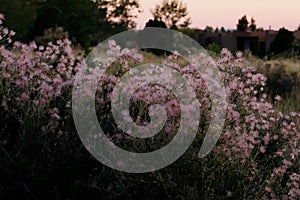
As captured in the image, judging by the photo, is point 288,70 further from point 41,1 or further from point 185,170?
point 41,1

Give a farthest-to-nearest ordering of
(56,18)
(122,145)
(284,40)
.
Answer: (56,18) → (284,40) → (122,145)

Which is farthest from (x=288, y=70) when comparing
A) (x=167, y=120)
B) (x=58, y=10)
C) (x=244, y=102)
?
(x=58, y=10)

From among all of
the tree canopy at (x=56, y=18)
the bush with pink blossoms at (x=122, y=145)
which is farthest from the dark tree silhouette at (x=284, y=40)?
the bush with pink blossoms at (x=122, y=145)

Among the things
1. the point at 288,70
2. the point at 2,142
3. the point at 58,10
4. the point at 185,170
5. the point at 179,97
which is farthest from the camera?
the point at 58,10

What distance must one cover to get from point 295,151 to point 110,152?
129 centimetres

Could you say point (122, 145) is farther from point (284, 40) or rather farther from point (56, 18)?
point (56, 18)

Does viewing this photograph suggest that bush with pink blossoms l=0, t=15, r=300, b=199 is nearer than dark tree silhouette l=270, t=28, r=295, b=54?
Yes

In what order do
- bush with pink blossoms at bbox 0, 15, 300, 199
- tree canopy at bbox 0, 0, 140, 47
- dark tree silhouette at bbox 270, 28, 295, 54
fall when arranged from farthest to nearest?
tree canopy at bbox 0, 0, 140, 47 < dark tree silhouette at bbox 270, 28, 295, 54 < bush with pink blossoms at bbox 0, 15, 300, 199

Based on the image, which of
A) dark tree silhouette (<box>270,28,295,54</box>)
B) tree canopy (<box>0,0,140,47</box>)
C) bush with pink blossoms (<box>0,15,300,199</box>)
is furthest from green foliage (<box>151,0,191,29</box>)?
bush with pink blossoms (<box>0,15,300,199</box>)

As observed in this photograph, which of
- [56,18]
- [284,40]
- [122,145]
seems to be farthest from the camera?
[56,18]

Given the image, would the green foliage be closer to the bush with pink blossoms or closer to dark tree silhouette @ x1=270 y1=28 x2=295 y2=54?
dark tree silhouette @ x1=270 y1=28 x2=295 y2=54

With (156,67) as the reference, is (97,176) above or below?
below

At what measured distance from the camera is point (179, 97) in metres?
3.77

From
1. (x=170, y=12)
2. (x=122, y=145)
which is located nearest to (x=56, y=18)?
(x=170, y=12)
